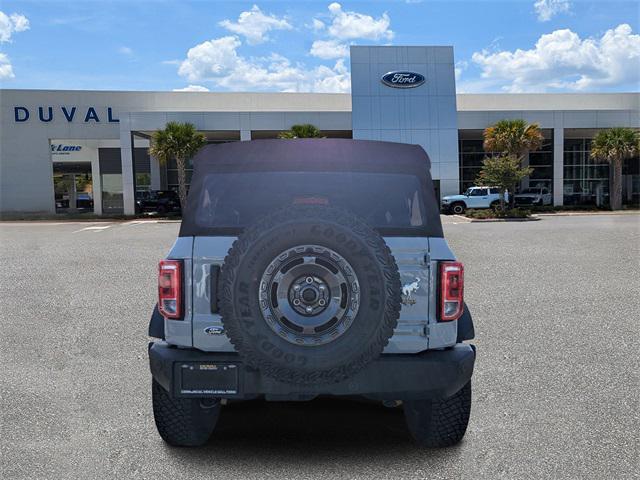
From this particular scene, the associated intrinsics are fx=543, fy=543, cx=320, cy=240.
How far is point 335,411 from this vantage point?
4.11m

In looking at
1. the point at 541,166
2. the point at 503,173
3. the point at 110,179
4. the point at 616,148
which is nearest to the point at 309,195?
the point at 503,173

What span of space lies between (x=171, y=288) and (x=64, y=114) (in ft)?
135

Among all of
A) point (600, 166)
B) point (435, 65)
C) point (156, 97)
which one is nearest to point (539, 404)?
point (435, 65)

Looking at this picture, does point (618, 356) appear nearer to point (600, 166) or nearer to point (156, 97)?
point (156, 97)

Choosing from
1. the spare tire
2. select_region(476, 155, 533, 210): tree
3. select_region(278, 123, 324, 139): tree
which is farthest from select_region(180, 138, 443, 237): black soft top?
select_region(278, 123, 324, 139): tree

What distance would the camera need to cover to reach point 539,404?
13.7ft

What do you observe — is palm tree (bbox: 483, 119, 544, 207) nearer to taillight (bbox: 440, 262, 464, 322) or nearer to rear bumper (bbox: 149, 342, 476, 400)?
taillight (bbox: 440, 262, 464, 322)

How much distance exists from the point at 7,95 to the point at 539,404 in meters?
43.6

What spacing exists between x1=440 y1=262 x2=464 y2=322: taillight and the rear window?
1.24 ft

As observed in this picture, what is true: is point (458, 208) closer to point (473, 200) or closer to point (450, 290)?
point (473, 200)

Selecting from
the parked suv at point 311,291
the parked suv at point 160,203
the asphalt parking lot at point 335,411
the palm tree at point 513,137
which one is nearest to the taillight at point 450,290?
the parked suv at point 311,291

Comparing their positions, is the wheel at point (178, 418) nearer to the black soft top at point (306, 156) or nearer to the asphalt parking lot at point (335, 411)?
the asphalt parking lot at point (335, 411)

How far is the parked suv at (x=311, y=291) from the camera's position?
2809 millimetres

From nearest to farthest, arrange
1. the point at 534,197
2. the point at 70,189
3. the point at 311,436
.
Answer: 1. the point at 311,436
2. the point at 534,197
3. the point at 70,189
